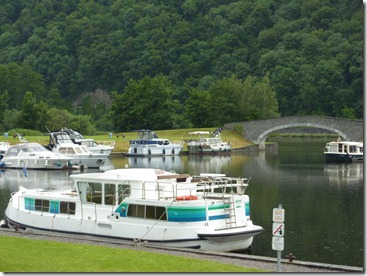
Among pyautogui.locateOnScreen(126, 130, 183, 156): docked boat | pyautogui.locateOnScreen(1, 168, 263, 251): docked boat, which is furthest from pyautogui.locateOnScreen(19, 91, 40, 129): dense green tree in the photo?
pyautogui.locateOnScreen(1, 168, 263, 251): docked boat

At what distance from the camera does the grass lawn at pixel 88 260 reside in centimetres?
2423

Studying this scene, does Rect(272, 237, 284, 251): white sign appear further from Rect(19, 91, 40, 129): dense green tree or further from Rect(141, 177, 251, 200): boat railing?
Rect(19, 91, 40, 129): dense green tree

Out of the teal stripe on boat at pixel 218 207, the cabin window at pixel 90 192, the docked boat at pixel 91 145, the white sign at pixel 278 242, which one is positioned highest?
the docked boat at pixel 91 145

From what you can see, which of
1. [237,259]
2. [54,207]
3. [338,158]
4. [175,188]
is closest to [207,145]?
[338,158]

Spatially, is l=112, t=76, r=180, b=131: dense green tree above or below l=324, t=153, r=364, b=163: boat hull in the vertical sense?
above

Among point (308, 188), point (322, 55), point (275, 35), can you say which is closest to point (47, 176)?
point (308, 188)

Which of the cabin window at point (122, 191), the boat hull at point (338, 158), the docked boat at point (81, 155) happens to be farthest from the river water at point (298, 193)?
the cabin window at point (122, 191)

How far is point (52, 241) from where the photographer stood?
97.0ft

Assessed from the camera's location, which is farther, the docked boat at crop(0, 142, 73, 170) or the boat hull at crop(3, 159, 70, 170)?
the docked boat at crop(0, 142, 73, 170)

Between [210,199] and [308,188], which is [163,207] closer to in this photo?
[210,199]

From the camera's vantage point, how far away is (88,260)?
25469 mm

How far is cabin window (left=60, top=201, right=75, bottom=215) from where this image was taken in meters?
35.5

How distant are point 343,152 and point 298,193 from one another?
38.2 m

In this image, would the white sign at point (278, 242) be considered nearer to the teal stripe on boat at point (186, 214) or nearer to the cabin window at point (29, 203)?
the teal stripe on boat at point (186, 214)
